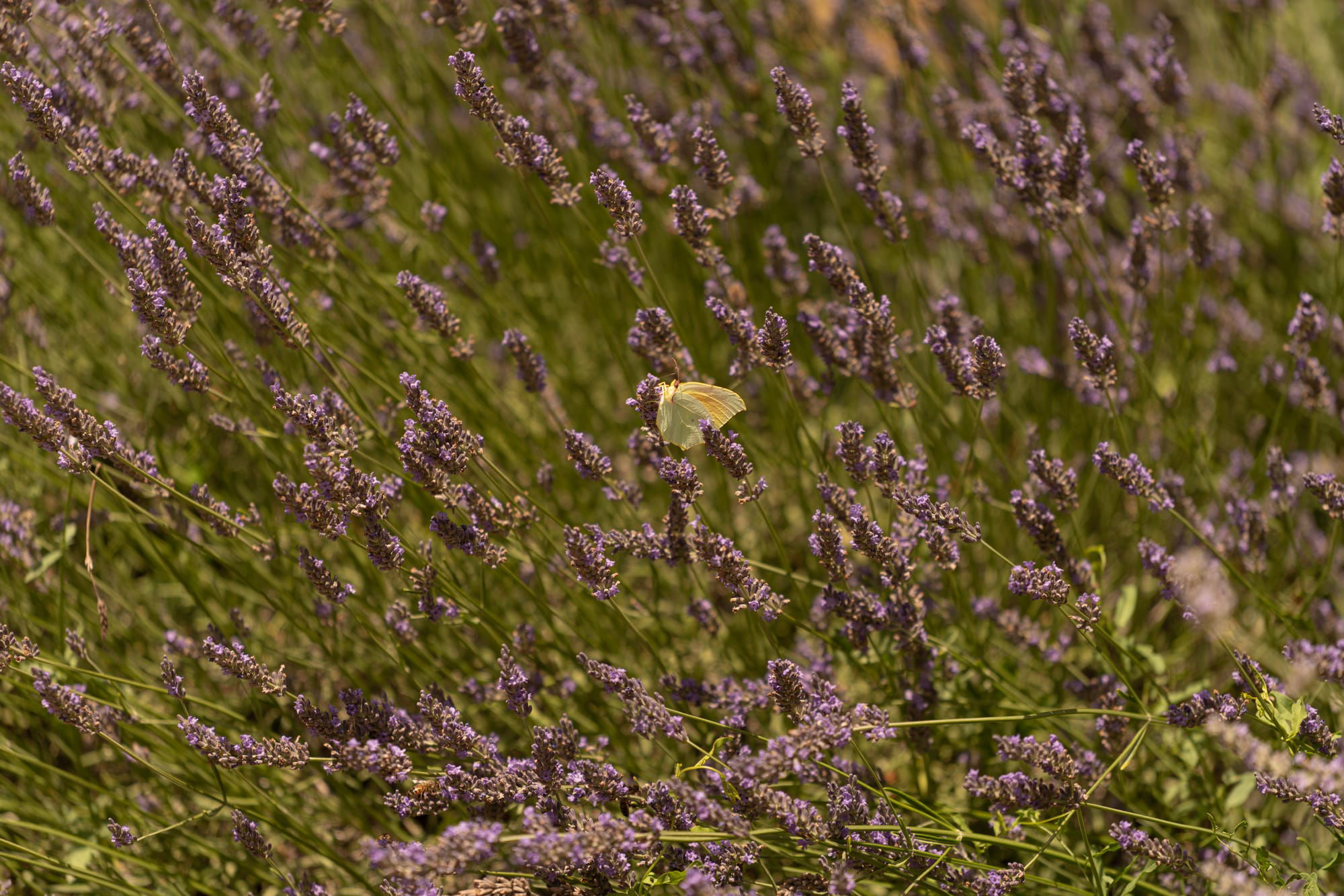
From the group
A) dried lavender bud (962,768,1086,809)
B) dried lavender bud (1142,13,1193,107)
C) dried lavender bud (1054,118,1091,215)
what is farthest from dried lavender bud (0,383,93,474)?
dried lavender bud (1142,13,1193,107)

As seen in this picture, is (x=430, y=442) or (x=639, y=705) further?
(x=430, y=442)

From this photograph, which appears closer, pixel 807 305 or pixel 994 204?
pixel 807 305

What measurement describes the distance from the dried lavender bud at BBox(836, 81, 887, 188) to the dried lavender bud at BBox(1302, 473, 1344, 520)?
3.22ft

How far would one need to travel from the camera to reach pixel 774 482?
10.1ft

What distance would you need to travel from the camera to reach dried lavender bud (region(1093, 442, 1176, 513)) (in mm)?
1840

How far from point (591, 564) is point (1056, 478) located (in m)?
0.87

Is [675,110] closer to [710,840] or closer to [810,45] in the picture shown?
[810,45]

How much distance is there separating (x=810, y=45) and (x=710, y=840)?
110 inches

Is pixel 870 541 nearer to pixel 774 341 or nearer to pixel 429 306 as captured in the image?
pixel 774 341

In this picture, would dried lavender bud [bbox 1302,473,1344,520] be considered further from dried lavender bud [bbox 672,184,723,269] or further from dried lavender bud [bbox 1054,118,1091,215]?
dried lavender bud [bbox 672,184,723,269]

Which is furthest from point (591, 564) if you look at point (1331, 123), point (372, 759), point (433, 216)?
point (1331, 123)

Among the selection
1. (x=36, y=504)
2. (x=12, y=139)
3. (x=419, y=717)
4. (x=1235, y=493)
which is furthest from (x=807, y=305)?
(x=12, y=139)

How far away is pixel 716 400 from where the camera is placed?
2.03 m

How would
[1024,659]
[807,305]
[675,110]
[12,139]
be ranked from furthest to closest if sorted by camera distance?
[675,110] < [12,139] < [807,305] < [1024,659]
